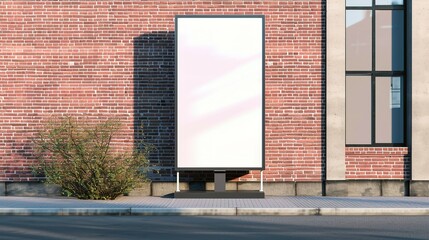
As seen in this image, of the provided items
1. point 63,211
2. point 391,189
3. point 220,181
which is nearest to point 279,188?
point 220,181

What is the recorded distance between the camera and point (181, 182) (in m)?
19.8

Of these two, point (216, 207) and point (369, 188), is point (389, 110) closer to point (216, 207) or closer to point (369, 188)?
point (369, 188)

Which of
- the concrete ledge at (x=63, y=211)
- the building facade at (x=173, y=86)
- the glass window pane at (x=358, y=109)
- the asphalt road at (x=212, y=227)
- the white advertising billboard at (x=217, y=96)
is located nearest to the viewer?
the asphalt road at (x=212, y=227)

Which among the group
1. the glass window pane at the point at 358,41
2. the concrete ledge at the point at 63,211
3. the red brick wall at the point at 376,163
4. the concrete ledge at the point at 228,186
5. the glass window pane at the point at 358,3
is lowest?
the concrete ledge at the point at 63,211

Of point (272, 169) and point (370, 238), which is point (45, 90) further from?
point (370, 238)

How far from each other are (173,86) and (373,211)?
22.0 ft

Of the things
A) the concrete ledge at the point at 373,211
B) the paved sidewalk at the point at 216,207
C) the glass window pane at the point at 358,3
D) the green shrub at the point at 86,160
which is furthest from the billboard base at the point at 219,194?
the glass window pane at the point at 358,3

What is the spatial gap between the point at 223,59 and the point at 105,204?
4809mm

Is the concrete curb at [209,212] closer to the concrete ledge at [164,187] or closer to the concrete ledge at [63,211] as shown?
the concrete ledge at [63,211]

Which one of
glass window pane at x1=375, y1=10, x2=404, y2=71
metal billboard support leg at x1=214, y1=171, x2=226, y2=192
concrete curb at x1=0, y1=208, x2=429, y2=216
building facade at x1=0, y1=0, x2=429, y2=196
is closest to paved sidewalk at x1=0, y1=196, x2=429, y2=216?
concrete curb at x1=0, y1=208, x2=429, y2=216

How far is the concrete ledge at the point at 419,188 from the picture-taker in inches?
776

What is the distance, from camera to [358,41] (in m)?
20.2

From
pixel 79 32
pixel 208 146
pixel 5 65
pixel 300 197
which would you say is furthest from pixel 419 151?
pixel 5 65

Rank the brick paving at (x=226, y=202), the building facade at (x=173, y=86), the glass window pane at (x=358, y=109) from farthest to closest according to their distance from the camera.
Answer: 1. the glass window pane at (x=358, y=109)
2. the building facade at (x=173, y=86)
3. the brick paving at (x=226, y=202)
